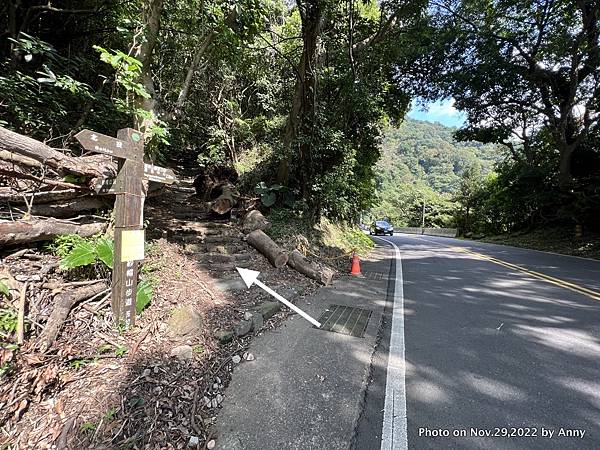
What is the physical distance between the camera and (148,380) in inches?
86.0

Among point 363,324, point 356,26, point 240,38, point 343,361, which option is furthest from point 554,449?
point 356,26

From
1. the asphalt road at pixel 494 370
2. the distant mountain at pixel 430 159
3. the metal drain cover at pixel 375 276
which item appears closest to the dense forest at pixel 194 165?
the metal drain cover at pixel 375 276

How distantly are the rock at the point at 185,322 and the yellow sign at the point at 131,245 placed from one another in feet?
2.50

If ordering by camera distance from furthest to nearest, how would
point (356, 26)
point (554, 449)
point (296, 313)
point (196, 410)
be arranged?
point (356, 26)
point (296, 313)
point (196, 410)
point (554, 449)

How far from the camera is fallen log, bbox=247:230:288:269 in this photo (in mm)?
5488

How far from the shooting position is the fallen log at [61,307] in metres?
2.22

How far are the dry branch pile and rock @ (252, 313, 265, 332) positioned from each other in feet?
8.16

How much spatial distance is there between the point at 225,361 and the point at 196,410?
1.98 feet

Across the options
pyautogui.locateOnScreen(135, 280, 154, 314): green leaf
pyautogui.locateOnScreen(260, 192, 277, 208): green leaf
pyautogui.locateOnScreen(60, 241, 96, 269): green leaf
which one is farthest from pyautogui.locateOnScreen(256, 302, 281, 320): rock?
pyautogui.locateOnScreen(260, 192, 277, 208): green leaf

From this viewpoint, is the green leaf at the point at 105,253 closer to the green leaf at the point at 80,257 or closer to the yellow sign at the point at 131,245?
the green leaf at the point at 80,257

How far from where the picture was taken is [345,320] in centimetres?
381

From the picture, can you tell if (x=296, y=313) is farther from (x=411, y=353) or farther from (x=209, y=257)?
(x=209, y=257)

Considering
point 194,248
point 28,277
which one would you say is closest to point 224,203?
point 194,248
